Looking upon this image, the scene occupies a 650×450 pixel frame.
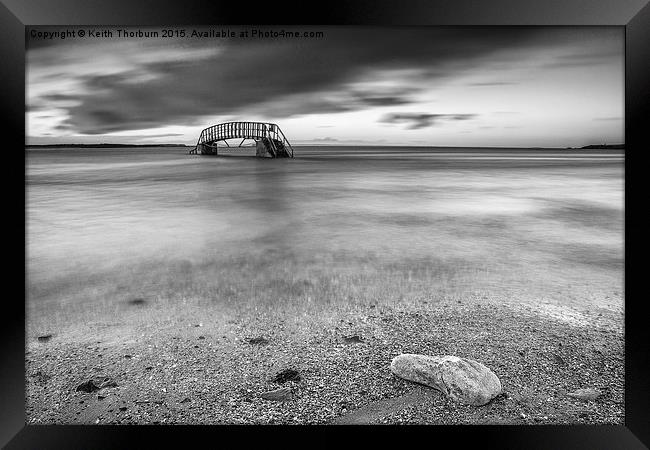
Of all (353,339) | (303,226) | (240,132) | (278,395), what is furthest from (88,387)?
(303,226)

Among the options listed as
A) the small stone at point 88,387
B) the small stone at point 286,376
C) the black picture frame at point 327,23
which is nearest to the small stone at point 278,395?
the small stone at point 286,376

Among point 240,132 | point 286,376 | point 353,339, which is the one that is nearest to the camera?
point 286,376

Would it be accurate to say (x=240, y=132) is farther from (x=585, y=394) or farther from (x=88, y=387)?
(x=585, y=394)

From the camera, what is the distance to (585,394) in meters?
2.37

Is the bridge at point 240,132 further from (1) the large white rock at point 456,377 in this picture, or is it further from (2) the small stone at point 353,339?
(1) the large white rock at point 456,377

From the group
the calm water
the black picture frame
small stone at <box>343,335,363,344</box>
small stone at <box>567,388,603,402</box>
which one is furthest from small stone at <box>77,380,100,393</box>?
small stone at <box>567,388,603,402</box>

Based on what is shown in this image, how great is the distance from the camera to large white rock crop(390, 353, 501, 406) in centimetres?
219

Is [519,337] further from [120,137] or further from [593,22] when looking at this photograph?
[120,137]

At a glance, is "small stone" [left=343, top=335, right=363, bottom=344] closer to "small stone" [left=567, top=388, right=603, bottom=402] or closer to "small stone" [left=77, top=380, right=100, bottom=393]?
"small stone" [left=567, top=388, right=603, bottom=402]

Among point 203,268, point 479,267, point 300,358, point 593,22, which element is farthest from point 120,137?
point 593,22

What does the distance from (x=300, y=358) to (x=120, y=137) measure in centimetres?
303

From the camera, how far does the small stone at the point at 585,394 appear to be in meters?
2.35

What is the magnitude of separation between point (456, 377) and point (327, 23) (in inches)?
65.0

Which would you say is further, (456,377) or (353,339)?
(353,339)
